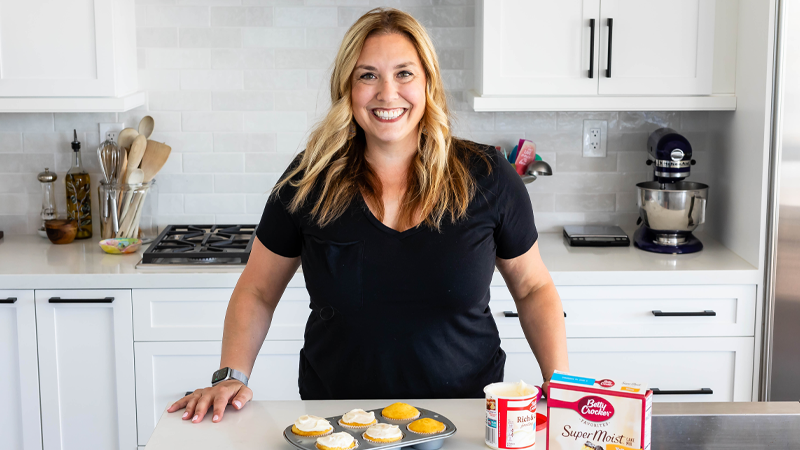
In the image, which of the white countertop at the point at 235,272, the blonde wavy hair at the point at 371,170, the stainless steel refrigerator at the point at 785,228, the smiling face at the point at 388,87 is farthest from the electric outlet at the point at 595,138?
the smiling face at the point at 388,87

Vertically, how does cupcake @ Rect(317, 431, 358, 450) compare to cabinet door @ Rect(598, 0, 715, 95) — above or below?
below

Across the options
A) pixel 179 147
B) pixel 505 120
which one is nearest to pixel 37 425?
pixel 179 147

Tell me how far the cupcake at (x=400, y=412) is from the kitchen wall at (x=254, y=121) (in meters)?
1.81

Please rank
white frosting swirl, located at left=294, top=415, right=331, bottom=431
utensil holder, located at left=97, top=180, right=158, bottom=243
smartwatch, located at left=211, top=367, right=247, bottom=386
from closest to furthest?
white frosting swirl, located at left=294, top=415, right=331, bottom=431
smartwatch, located at left=211, top=367, right=247, bottom=386
utensil holder, located at left=97, top=180, right=158, bottom=243

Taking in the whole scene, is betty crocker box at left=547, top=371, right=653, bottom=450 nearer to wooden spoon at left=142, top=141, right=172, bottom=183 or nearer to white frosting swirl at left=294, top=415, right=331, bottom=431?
white frosting swirl at left=294, top=415, right=331, bottom=431

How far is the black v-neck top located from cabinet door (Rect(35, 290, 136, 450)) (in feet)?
3.61

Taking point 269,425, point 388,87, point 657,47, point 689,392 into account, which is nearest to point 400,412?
point 269,425

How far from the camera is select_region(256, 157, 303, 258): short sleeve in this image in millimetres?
1602

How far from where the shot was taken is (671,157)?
8.91 feet

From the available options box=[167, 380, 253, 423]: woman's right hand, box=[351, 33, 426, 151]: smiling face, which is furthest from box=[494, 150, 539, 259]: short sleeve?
box=[167, 380, 253, 423]: woman's right hand

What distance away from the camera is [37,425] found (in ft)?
8.25

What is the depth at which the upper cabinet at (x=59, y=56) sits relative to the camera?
100 inches

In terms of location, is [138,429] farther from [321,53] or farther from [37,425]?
[321,53]

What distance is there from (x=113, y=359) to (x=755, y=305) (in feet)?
6.86
